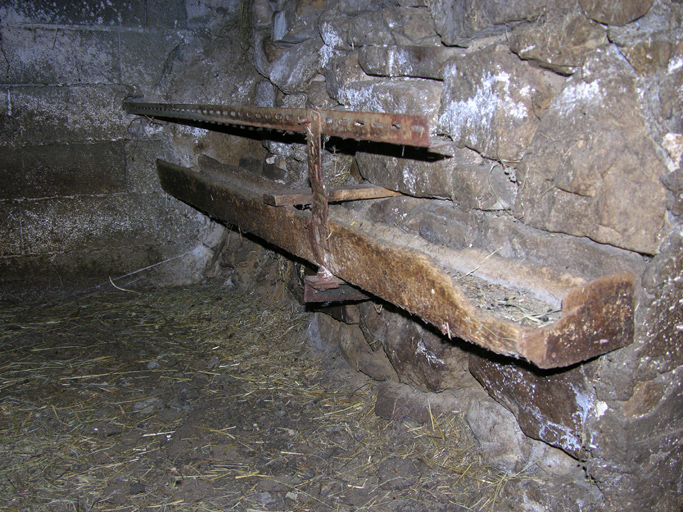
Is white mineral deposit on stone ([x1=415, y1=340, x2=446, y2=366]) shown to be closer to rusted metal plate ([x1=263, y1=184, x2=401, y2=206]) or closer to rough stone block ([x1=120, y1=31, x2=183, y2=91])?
rusted metal plate ([x1=263, y1=184, x2=401, y2=206])

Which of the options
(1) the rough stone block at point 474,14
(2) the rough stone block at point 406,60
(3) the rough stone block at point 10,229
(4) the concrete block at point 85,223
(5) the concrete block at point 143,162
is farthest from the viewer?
(5) the concrete block at point 143,162

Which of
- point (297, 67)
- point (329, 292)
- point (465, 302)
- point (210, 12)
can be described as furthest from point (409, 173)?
point (210, 12)

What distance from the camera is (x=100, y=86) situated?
13.5 feet

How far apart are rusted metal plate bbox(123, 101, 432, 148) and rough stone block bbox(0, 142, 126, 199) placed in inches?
67.6

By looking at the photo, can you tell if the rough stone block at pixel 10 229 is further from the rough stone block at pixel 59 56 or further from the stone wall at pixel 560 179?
the stone wall at pixel 560 179

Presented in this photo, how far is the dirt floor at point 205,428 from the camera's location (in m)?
2.35

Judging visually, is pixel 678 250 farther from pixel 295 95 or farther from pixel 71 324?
pixel 71 324

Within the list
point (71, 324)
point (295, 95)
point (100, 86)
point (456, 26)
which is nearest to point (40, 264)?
point (71, 324)

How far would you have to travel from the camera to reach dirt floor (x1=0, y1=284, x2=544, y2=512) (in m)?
2.35

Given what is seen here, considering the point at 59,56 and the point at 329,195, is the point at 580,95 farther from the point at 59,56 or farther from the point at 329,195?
the point at 59,56

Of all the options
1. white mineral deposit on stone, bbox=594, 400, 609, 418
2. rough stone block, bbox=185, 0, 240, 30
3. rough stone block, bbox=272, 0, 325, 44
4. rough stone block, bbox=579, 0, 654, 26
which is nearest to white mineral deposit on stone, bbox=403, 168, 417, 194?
rough stone block, bbox=579, 0, 654, 26

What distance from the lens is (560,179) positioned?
70.5 inches

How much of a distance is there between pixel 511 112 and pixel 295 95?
74.3 inches

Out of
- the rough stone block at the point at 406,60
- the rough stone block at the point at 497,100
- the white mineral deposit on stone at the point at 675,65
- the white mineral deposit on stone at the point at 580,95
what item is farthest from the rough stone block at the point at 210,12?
the white mineral deposit on stone at the point at 675,65
